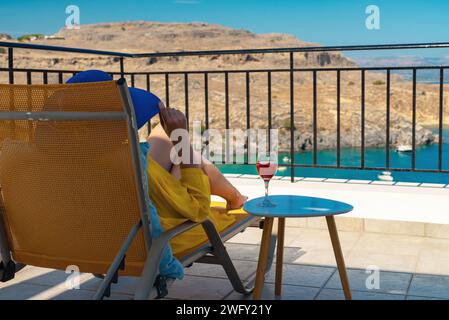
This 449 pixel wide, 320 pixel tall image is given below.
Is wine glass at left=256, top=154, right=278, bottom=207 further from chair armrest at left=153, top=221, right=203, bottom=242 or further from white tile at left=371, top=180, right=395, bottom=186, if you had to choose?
white tile at left=371, top=180, right=395, bottom=186

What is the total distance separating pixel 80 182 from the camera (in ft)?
5.82

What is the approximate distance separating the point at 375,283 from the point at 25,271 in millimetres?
1713

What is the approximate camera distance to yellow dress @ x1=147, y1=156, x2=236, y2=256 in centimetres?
198

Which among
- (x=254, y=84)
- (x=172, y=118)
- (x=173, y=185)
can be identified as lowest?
(x=173, y=185)

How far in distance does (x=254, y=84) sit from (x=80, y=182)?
43.9m

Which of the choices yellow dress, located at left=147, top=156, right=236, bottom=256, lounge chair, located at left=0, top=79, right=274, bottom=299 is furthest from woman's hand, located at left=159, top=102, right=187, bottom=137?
lounge chair, located at left=0, top=79, right=274, bottom=299

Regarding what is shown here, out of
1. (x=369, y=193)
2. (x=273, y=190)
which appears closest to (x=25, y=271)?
(x=273, y=190)

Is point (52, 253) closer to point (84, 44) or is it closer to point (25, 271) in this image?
point (25, 271)

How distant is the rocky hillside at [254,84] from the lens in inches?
1264

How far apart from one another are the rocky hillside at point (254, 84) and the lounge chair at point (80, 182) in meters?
11.2

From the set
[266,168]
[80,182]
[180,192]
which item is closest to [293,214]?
[266,168]

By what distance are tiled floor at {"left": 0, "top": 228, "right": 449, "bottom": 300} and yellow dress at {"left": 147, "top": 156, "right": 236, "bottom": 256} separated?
587 millimetres

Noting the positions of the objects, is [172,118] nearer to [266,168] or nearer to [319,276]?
[266,168]

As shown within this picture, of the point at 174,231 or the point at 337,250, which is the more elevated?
the point at 174,231
